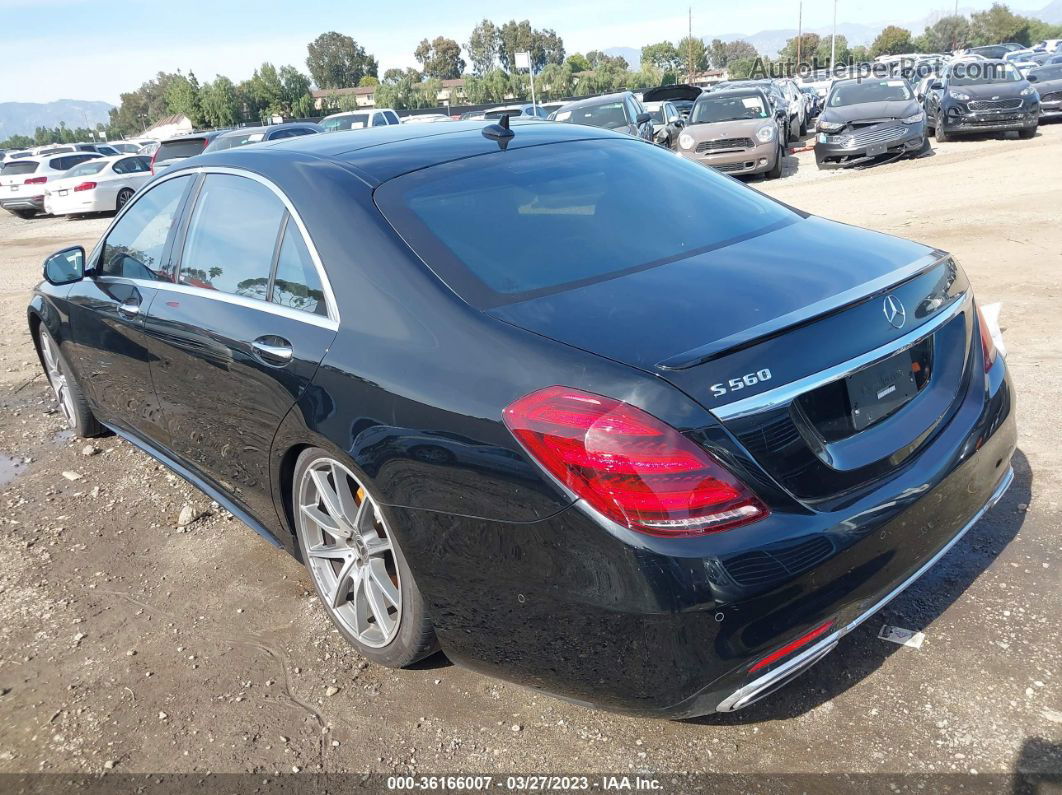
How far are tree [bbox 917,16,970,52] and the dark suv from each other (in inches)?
3866

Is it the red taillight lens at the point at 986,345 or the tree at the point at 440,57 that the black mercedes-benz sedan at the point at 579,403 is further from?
the tree at the point at 440,57

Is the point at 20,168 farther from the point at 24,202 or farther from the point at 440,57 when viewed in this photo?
the point at 440,57

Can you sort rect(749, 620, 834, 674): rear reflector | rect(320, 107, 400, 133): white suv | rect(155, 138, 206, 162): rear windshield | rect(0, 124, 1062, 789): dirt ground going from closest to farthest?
1. rect(749, 620, 834, 674): rear reflector
2. rect(0, 124, 1062, 789): dirt ground
3. rect(155, 138, 206, 162): rear windshield
4. rect(320, 107, 400, 133): white suv

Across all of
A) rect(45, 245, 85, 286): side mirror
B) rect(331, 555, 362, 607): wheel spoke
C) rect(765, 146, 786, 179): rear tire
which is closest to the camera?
rect(331, 555, 362, 607): wheel spoke

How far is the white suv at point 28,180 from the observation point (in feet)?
76.4

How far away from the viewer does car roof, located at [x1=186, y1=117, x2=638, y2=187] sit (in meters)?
3.14

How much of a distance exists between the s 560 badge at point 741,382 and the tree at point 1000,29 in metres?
112

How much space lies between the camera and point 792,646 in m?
2.22

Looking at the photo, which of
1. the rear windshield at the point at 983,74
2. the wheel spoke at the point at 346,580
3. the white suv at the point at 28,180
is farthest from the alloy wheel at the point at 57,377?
the white suv at the point at 28,180

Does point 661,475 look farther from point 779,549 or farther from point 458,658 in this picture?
point 458,658

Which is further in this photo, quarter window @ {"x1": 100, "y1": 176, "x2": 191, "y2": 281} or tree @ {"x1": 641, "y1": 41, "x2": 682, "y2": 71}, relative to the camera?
tree @ {"x1": 641, "y1": 41, "x2": 682, "y2": 71}

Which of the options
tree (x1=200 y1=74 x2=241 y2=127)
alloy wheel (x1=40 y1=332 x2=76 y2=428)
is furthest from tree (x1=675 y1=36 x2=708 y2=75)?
alloy wheel (x1=40 y1=332 x2=76 y2=428)

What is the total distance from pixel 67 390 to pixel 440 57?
460 ft

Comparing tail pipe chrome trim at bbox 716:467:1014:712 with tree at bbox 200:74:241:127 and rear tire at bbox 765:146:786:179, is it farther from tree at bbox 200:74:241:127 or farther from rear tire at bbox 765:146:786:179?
tree at bbox 200:74:241:127
